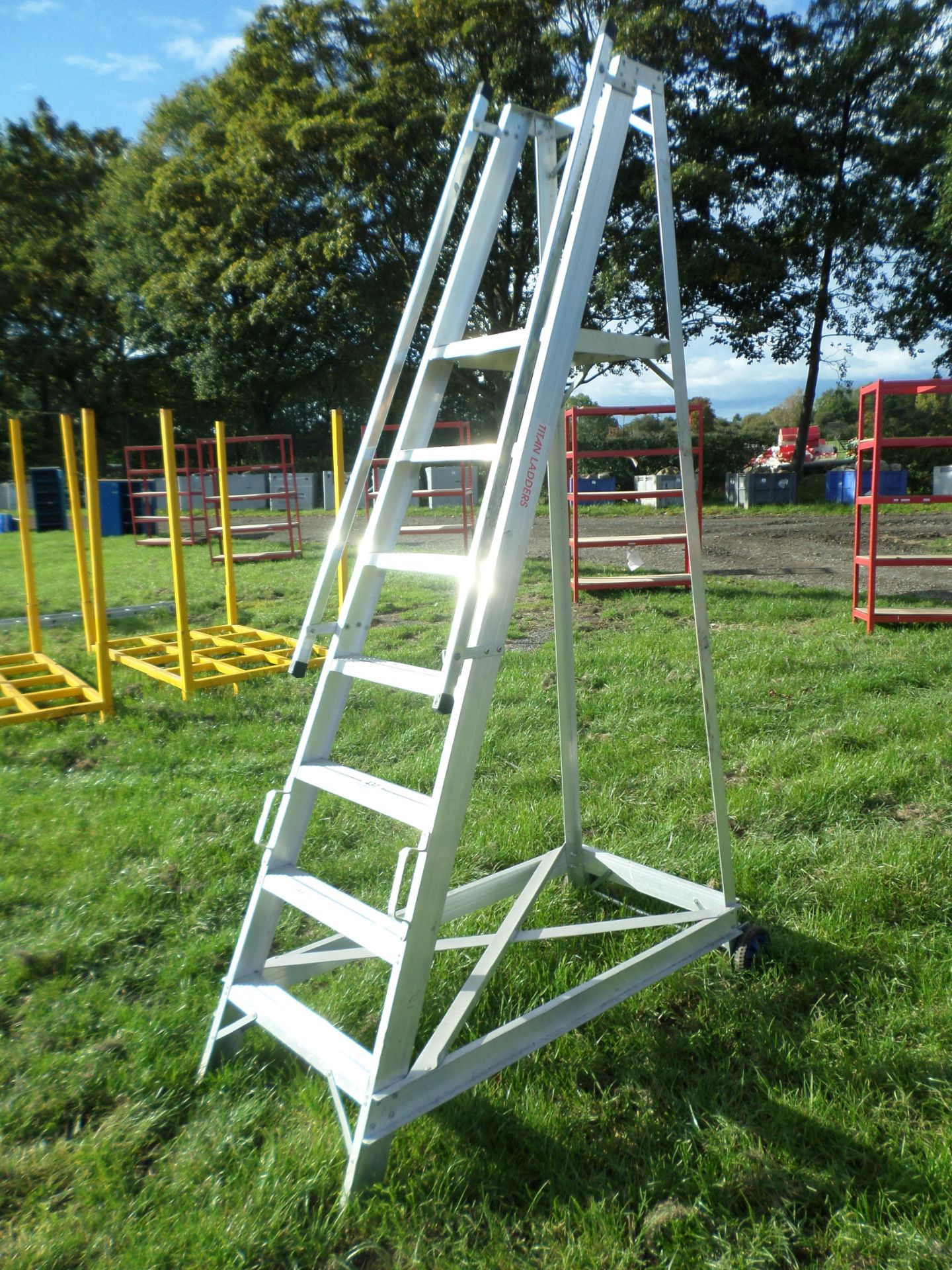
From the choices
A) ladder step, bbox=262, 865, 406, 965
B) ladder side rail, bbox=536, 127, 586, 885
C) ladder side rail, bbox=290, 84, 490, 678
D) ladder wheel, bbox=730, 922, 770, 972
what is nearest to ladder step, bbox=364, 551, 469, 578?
ladder side rail, bbox=290, 84, 490, 678

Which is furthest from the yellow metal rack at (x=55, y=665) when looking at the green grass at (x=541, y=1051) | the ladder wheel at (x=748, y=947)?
the ladder wheel at (x=748, y=947)


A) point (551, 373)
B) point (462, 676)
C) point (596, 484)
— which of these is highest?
point (596, 484)

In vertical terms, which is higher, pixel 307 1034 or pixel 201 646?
pixel 201 646

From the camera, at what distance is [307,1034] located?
2070 mm

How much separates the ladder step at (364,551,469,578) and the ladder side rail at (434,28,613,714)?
107 mm

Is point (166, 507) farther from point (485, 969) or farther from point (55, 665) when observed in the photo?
point (485, 969)

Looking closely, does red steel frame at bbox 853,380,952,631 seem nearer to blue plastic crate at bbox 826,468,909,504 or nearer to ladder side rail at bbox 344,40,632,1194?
ladder side rail at bbox 344,40,632,1194

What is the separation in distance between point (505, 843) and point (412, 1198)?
5.32 feet

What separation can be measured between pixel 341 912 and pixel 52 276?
40.1 meters

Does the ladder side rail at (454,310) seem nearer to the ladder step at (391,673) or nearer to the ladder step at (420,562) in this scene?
the ladder step at (420,562)

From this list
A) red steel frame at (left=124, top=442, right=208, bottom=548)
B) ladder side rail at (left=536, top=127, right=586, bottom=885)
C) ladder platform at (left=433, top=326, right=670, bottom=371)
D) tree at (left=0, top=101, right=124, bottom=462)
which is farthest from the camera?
tree at (left=0, top=101, right=124, bottom=462)

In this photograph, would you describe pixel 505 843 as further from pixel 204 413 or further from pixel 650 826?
pixel 204 413

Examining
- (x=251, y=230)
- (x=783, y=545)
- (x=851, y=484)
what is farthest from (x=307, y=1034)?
(x=251, y=230)

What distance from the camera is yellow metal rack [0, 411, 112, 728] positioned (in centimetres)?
520
